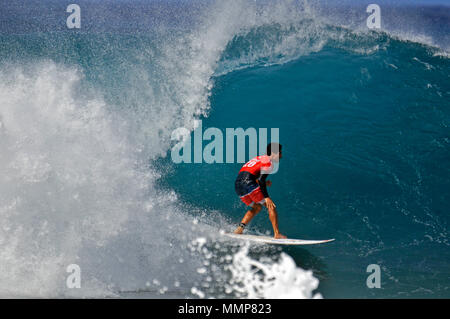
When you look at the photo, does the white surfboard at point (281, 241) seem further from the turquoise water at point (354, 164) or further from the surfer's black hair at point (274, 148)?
the surfer's black hair at point (274, 148)

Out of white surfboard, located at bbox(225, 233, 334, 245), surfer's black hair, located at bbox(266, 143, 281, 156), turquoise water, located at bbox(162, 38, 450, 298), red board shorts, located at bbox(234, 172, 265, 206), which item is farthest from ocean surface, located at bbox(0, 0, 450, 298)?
surfer's black hair, located at bbox(266, 143, 281, 156)

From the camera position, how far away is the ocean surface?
16.2ft

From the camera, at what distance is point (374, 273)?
16.5ft

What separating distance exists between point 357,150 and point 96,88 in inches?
214

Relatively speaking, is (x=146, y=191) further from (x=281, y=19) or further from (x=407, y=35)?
(x=407, y=35)

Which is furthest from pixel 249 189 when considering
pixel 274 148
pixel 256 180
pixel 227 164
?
pixel 227 164

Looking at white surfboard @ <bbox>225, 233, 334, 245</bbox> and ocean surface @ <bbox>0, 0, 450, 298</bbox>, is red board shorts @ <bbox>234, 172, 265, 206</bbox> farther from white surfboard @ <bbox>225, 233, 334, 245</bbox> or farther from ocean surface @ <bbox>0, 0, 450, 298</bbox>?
ocean surface @ <bbox>0, 0, 450, 298</bbox>

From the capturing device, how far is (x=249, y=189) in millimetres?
5355

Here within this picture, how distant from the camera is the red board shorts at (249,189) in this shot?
17.5 ft

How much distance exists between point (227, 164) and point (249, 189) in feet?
6.30

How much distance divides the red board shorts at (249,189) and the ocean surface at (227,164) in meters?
→ 0.70

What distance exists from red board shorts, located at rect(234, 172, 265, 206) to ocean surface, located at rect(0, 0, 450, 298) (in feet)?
2.29

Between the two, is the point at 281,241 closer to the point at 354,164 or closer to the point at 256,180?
the point at 256,180

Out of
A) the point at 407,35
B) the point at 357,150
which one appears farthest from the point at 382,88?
the point at 407,35
